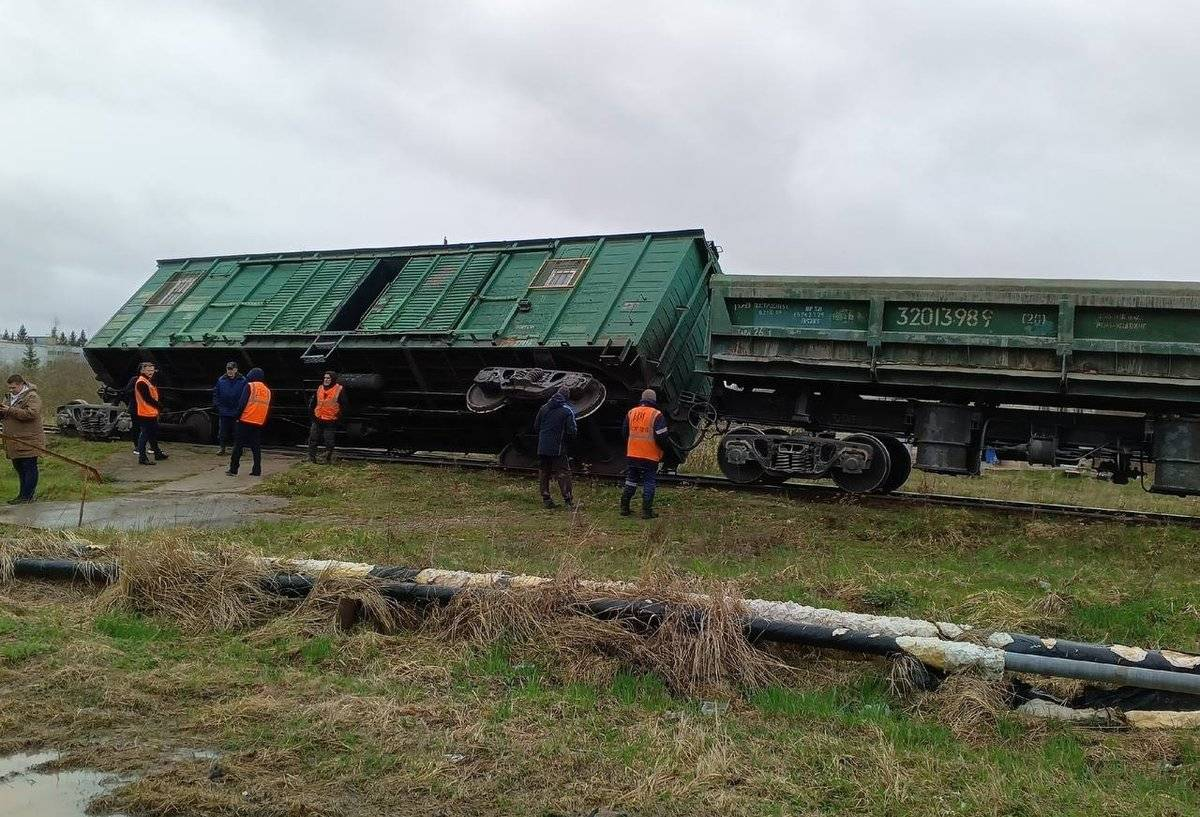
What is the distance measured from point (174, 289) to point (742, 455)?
10.9 metres

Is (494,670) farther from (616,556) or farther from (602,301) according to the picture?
(602,301)

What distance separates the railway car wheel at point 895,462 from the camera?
10234 millimetres

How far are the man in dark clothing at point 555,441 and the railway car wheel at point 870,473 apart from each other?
2918 millimetres

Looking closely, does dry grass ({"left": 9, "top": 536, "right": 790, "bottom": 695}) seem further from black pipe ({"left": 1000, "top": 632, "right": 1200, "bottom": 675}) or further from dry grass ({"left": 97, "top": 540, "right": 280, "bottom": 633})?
black pipe ({"left": 1000, "top": 632, "right": 1200, "bottom": 675})

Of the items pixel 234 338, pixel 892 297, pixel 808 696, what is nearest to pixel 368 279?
pixel 234 338

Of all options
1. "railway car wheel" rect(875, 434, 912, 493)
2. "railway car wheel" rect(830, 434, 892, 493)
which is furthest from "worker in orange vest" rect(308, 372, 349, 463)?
"railway car wheel" rect(875, 434, 912, 493)

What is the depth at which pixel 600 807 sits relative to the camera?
3.12 m

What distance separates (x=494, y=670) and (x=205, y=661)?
1.45m

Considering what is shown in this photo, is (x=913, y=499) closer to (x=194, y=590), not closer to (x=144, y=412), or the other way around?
(x=194, y=590)

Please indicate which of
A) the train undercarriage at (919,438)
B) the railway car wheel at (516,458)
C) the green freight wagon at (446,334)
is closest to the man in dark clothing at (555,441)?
the green freight wagon at (446,334)

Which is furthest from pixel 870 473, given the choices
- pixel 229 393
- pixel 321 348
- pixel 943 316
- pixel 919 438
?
pixel 229 393

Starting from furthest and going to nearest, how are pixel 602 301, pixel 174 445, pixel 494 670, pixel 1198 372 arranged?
pixel 174 445, pixel 602 301, pixel 1198 372, pixel 494 670

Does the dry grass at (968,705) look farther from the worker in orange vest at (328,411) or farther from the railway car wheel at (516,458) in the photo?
the worker in orange vest at (328,411)

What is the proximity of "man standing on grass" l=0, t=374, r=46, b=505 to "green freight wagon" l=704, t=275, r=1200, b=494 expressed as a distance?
7014mm
